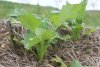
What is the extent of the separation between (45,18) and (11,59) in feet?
0.98

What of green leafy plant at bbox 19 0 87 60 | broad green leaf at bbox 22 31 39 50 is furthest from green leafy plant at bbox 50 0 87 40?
broad green leaf at bbox 22 31 39 50

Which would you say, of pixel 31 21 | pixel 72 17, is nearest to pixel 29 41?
pixel 31 21

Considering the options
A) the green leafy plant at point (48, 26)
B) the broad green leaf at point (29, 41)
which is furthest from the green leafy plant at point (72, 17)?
the broad green leaf at point (29, 41)

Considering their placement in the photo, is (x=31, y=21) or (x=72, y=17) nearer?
(x=31, y=21)

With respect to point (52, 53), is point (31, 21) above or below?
above

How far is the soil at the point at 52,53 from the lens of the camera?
144cm

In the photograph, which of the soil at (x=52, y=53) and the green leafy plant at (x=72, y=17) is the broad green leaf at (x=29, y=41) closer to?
the soil at (x=52, y=53)

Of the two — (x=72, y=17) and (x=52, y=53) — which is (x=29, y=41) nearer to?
(x=52, y=53)

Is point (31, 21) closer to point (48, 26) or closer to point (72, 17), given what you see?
point (48, 26)

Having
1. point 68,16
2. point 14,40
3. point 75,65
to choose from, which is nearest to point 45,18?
point 68,16

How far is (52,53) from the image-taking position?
5.01 ft

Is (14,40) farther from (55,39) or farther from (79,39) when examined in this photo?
(79,39)

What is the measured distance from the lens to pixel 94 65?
1.51 metres

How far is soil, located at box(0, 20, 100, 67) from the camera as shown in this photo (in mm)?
1438
